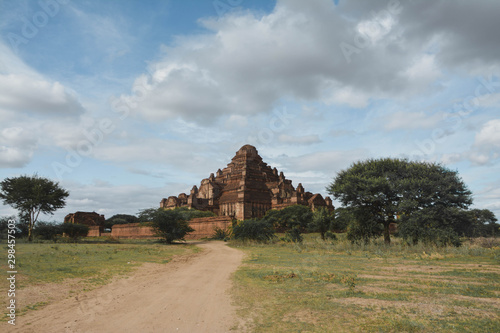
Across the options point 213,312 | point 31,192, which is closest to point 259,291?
point 213,312

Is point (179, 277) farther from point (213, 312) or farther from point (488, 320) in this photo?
point (488, 320)

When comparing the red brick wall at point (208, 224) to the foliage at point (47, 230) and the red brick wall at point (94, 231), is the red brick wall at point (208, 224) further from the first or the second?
the red brick wall at point (94, 231)

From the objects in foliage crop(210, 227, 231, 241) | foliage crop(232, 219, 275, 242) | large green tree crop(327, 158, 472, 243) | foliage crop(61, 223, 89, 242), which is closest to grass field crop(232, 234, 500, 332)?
large green tree crop(327, 158, 472, 243)

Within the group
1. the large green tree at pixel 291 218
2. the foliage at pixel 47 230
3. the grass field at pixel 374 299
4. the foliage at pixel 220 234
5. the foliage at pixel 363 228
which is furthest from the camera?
the large green tree at pixel 291 218

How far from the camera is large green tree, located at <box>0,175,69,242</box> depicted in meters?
31.9

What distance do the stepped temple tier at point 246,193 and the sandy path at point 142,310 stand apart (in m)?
37.8

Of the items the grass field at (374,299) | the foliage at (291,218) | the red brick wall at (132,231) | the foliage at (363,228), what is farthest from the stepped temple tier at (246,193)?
the grass field at (374,299)

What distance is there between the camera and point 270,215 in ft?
169

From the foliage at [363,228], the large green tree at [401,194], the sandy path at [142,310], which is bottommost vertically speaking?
the sandy path at [142,310]

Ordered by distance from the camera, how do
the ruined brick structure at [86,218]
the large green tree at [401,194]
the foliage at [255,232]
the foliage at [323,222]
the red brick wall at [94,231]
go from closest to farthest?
the large green tree at [401,194] → the foliage at [255,232] → the foliage at [323,222] → the red brick wall at [94,231] → the ruined brick structure at [86,218]

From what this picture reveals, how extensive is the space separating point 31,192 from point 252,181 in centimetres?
3703

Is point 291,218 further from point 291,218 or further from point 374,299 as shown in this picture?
point 374,299

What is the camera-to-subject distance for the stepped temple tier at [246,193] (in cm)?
5659

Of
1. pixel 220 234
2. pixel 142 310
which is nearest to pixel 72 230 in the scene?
pixel 220 234
